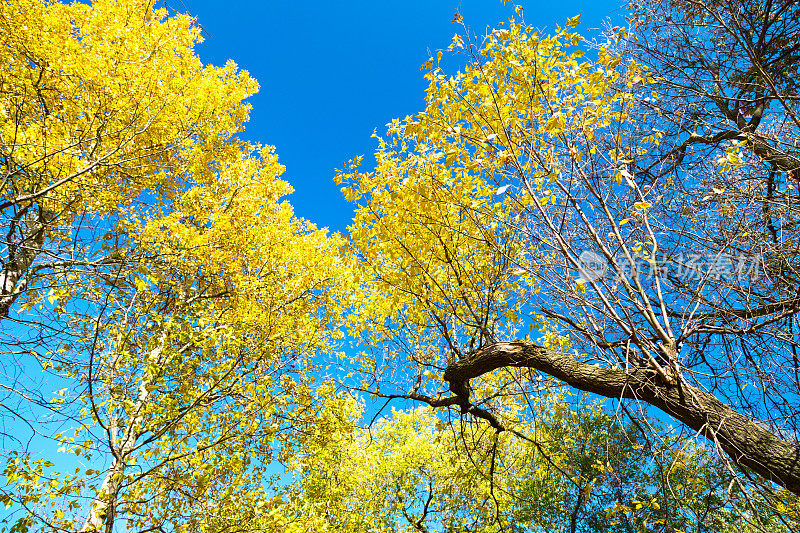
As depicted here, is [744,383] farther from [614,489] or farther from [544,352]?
[614,489]

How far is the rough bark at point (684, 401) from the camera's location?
223 cm

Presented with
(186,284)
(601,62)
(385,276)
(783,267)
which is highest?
(186,284)

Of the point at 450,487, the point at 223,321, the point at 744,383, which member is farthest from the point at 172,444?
the point at 450,487

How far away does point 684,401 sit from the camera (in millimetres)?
Result: 2512

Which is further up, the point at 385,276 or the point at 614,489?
the point at 385,276

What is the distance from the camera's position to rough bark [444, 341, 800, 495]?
7.31ft

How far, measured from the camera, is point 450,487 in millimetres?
11102

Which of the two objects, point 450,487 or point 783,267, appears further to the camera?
point 450,487

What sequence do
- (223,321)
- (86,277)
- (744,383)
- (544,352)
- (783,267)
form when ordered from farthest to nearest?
(223,321) → (86,277) → (544,352) → (783,267) → (744,383)

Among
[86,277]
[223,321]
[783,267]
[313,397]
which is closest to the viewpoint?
[783,267]

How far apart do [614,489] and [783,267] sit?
32.7 ft

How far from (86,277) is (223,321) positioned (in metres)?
1.68

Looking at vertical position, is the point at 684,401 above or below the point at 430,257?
below

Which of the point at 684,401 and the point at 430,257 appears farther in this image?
the point at 430,257
